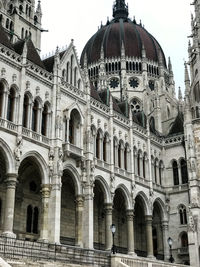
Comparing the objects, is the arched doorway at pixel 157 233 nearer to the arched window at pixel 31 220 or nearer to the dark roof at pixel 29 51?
the arched window at pixel 31 220

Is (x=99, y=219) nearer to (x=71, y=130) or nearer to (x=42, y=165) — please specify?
(x=71, y=130)

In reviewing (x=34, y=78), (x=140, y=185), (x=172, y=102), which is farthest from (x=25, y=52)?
(x=172, y=102)

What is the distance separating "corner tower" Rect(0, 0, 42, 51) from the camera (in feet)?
138

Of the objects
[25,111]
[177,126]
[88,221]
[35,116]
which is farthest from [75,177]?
[177,126]

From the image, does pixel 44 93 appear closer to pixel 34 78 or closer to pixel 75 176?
pixel 34 78

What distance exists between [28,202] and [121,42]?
37.6m

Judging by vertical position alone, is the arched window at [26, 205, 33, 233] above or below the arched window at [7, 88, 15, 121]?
below

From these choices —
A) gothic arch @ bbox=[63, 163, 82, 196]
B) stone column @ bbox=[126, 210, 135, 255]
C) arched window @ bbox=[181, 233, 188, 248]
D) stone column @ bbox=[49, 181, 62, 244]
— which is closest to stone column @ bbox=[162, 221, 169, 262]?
arched window @ bbox=[181, 233, 188, 248]

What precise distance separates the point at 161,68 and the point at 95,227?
3297 cm

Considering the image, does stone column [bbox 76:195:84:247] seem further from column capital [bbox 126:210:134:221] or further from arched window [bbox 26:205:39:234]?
column capital [bbox 126:210:134:221]

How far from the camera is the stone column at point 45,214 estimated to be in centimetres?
2772

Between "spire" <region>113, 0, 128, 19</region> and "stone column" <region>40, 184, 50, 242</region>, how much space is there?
51.6m

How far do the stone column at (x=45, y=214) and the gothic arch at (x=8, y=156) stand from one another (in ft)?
10.9

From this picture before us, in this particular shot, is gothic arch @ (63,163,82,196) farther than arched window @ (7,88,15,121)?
Yes
